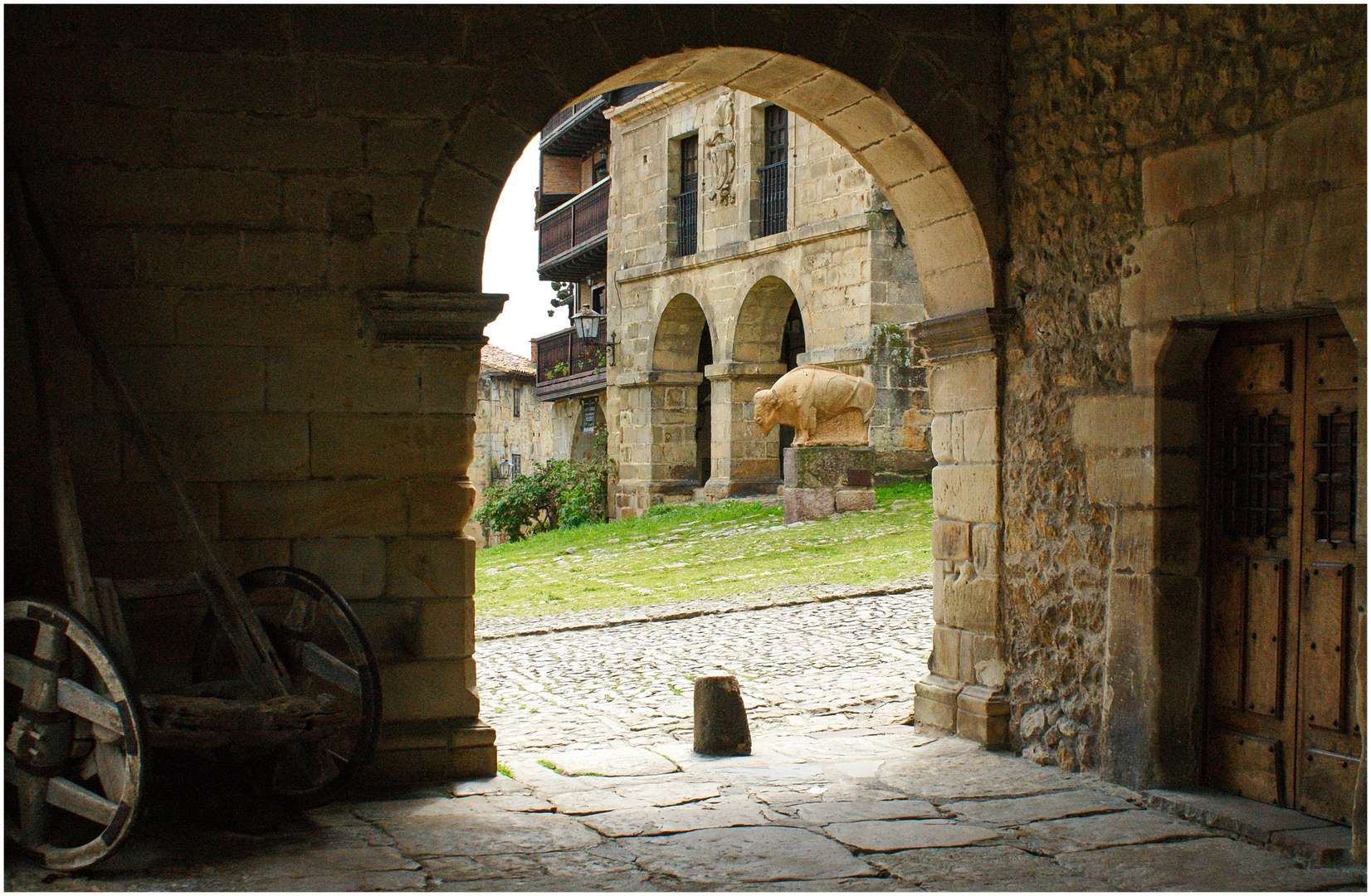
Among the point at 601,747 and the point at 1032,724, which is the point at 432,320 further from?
the point at 1032,724

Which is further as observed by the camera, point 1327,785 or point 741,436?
point 741,436

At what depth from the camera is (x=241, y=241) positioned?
15.2ft

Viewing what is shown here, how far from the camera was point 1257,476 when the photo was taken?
179 inches

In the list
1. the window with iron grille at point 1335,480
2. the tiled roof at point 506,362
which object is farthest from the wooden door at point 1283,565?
the tiled roof at point 506,362

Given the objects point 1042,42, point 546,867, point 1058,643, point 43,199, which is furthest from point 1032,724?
point 43,199

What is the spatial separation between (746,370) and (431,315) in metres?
13.7

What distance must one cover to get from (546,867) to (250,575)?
1.40 meters

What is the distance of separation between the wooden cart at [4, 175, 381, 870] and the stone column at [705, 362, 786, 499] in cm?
1370

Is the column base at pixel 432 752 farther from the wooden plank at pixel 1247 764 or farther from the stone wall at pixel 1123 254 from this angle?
the wooden plank at pixel 1247 764

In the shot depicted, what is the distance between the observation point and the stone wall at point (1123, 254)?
4.09m

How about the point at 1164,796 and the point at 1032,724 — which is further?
the point at 1032,724

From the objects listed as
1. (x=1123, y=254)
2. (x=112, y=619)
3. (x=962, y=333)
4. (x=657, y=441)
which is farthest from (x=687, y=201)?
(x=112, y=619)

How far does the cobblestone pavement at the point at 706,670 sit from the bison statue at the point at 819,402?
401cm

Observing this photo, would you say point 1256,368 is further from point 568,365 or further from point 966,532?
point 568,365
